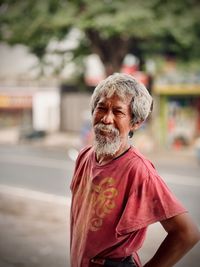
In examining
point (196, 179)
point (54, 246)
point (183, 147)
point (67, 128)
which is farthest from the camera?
point (67, 128)

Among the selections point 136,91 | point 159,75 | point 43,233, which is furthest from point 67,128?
point 136,91

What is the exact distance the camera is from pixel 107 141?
1751 mm

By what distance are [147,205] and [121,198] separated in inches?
4.8

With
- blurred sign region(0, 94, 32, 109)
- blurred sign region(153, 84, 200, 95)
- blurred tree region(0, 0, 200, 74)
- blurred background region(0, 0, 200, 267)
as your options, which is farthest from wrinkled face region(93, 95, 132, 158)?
blurred sign region(0, 94, 32, 109)

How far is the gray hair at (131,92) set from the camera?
1.74 meters

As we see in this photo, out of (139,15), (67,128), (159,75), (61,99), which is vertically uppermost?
(139,15)

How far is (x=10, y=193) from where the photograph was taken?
7723 mm

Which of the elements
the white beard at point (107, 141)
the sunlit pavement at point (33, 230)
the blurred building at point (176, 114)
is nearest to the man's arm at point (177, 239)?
the white beard at point (107, 141)

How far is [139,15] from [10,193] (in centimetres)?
746

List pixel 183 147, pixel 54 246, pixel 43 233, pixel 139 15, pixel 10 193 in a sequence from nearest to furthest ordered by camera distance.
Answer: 1. pixel 54 246
2. pixel 43 233
3. pixel 10 193
4. pixel 139 15
5. pixel 183 147

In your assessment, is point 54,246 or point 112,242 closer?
point 112,242

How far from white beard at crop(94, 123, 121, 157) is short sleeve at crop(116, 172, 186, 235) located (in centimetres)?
22

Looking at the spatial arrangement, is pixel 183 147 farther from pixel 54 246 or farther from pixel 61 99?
A: pixel 54 246

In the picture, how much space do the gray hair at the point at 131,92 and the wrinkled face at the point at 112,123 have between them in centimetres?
2
